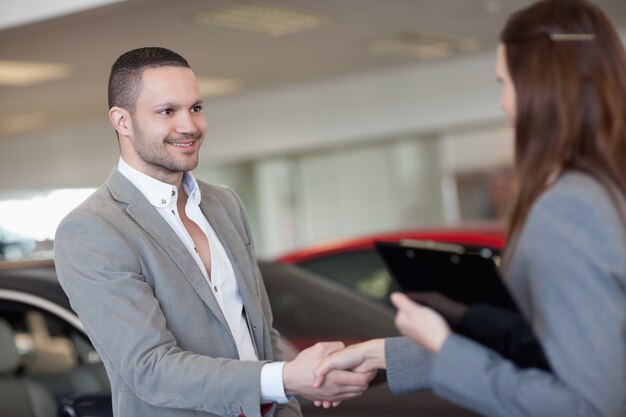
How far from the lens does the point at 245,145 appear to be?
14742 millimetres

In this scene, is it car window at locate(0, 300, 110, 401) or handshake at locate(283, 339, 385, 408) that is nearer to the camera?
handshake at locate(283, 339, 385, 408)

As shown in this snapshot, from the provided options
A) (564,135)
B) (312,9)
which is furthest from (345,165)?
(564,135)

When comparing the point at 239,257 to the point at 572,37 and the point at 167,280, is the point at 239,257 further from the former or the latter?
the point at 572,37

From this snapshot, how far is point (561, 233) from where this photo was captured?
189 cm

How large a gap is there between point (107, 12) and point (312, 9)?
1678 millimetres

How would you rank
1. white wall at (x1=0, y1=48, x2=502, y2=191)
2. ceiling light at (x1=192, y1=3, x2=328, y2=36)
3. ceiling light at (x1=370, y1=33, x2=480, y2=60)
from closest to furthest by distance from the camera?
ceiling light at (x1=192, y1=3, x2=328, y2=36), ceiling light at (x1=370, y1=33, x2=480, y2=60), white wall at (x1=0, y1=48, x2=502, y2=191)

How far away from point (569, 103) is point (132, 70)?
46.8 inches

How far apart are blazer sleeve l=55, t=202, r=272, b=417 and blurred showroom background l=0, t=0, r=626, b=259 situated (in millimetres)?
5534

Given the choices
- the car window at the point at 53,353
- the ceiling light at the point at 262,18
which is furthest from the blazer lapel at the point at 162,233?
the ceiling light at the point at 262,18

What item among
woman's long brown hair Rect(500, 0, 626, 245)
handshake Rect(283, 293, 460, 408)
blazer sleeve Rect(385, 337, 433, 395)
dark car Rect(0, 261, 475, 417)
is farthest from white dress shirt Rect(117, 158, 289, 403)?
woman's long brown hair Rect(500, 0, 626, 245)

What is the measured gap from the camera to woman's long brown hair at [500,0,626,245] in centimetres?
194

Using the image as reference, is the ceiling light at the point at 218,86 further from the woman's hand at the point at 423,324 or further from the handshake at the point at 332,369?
the woman's hand at the point at 423,324

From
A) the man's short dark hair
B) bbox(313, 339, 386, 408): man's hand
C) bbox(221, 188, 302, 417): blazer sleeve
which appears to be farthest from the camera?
bbox(221, 188, 302, 417): blazer sleeve

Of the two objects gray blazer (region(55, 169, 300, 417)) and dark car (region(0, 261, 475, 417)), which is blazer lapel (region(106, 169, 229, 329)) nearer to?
gray blazer (region(55, 169, 300, 417))
